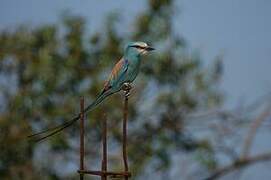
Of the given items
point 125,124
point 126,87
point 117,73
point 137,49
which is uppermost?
point 137,49

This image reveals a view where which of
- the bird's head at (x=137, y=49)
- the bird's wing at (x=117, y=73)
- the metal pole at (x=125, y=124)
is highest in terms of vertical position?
the bird's head at (x=137, y=49)

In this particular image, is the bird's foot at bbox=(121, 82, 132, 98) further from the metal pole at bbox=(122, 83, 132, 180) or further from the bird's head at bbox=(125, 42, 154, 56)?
the bird's head at bbox=(125, 42, 154, 56)

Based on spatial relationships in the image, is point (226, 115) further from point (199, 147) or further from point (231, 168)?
point (231, 168)

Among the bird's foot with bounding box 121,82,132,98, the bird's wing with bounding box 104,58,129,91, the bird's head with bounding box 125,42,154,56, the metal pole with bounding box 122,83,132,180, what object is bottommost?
the metal pole with bounding box 122,83,132,180

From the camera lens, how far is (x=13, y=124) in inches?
385

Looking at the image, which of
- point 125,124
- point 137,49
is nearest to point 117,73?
point 137,49

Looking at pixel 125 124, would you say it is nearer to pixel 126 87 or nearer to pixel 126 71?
pixel 126 87

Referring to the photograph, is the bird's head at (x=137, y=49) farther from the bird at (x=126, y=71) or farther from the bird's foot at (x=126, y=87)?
the bird's foot at (x=126, y=87)

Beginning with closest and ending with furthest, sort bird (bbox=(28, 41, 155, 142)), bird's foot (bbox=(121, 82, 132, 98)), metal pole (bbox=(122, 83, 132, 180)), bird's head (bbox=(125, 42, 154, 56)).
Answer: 1. metal pole (bbox=(122, 83, 132, 180))
2. bird's foot (bbox=(121, 82, 132, 98))
3. bird (bbox=(28, 41, 155, 142))
4. bird's head (bbox=(125, 42, 154, 56))

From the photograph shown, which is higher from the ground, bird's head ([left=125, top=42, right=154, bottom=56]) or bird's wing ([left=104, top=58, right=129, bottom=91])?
bird's head ([left=125, top=42, right=154, bottom=56])

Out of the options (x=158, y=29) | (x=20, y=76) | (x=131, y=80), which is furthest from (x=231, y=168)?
(x=20, y=76)

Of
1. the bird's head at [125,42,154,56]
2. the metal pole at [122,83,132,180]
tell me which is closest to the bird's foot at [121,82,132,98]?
the metal pole at [122,83,132,180]

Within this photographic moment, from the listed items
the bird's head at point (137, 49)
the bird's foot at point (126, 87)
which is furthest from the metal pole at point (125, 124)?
the bird's head at point (137, 49)

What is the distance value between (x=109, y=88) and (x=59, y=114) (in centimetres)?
530
